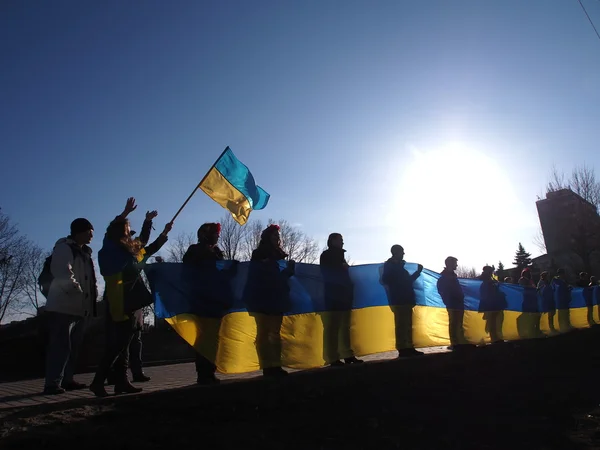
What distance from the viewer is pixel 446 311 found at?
9250 mm

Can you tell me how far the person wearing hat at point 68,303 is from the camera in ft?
17.1

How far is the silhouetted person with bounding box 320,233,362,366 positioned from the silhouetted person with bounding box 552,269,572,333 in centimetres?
1023

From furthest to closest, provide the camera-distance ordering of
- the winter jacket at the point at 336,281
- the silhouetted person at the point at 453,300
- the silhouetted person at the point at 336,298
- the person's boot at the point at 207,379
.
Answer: the silhouetted person at the point at 453,300 < the winter jacket at the point at 336,281 < the silhouetted person at the point at 336,298 < the person's boot at the point at 207,379

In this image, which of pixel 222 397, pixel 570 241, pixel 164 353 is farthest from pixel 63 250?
pixel 570 241

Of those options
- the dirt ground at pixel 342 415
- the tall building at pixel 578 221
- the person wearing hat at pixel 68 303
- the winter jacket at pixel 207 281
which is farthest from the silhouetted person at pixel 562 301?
the tall building at pixel 578 221

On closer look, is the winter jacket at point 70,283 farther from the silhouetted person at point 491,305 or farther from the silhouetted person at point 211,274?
the silhouetted person at point 491,305

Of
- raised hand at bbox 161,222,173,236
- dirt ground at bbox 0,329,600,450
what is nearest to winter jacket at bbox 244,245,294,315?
dirt ground at bbox 0,329,600,450

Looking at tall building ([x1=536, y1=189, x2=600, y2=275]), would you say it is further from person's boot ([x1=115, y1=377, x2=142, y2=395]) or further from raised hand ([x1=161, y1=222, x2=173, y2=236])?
person's boot ([x1=115, y1=377, x2=142, y2=395])

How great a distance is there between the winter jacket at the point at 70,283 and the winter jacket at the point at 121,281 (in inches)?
24.2

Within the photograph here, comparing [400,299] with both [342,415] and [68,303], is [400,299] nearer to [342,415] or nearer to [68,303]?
[342,415]

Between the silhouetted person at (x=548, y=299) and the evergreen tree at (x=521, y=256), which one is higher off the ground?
the evergreen tree at (x=521, y=256)

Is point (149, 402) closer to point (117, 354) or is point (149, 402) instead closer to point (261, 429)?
point (117, 354)

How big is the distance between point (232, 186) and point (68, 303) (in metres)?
3.41

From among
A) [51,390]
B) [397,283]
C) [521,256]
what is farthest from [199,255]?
[521,256]
